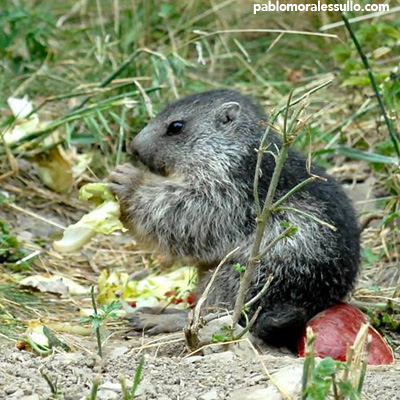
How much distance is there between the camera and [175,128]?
6.72 metres

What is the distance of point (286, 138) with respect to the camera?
15.3 feet

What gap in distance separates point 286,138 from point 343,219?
168cm

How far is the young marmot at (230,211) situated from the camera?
6012 millimetres

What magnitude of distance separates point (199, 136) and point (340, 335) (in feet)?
5.77

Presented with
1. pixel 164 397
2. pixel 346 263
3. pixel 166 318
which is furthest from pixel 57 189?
pixel 164 397

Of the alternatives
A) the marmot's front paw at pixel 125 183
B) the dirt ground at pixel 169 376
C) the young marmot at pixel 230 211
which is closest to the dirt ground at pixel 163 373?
the dirt ground at pixel 169 376

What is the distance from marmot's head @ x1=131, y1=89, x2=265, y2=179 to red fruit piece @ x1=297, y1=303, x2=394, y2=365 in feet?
3.85

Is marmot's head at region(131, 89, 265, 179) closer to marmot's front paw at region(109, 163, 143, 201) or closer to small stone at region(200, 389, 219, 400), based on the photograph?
marmot's front paw at region(109, 163, 143, 201)

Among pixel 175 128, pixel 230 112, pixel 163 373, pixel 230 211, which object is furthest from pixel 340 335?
pixel 175 128

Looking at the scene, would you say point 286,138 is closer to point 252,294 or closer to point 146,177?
point 252,294

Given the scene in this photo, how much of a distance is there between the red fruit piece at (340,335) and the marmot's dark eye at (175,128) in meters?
1.61

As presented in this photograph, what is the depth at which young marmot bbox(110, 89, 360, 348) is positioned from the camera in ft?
19.7

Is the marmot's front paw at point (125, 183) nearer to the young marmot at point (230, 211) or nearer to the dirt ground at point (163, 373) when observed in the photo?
the young marmot at point (230, 211)

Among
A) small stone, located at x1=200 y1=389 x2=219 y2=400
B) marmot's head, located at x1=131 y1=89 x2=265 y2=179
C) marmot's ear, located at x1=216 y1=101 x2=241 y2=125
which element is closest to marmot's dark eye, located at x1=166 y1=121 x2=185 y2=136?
marmot's head, located at x1=131 y1=89 x2=265 y2=179
